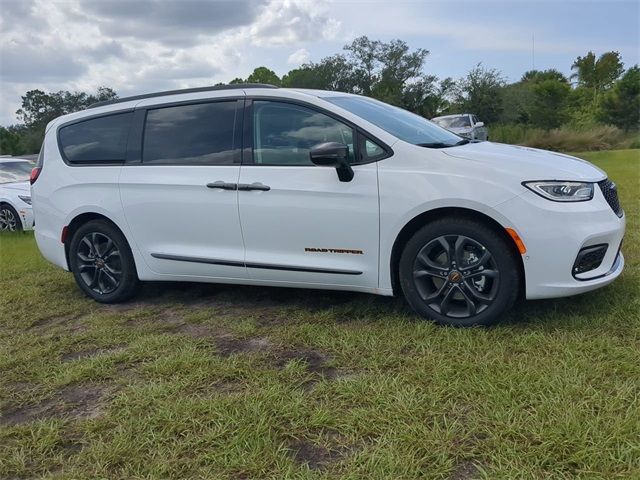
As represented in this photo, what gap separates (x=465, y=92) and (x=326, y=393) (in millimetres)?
39942

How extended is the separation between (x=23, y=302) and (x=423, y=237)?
386 centimetres

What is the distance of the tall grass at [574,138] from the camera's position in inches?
1028

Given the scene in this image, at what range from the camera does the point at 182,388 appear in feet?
10.7

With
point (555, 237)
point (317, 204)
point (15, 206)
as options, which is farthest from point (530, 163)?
point (15, 206)

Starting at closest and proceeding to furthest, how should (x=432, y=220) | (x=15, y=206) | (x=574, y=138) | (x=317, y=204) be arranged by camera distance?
1. (x=432, y=220)
2. (x=317, y=204)
3. (x=15, y=206)
4. (x=574, y=138)

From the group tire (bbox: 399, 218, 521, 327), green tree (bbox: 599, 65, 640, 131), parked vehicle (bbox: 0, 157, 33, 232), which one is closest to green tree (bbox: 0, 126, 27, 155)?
parked vehicle (bbox: 0, 157, 33, 232)

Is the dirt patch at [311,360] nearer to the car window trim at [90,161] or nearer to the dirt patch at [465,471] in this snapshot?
the dirt patch at [465,471]

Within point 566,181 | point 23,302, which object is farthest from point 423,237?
point 23,302

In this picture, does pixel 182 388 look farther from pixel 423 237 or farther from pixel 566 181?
pixel 566 181

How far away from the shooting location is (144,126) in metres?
4.92

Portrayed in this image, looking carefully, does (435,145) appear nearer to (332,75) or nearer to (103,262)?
(103,262)

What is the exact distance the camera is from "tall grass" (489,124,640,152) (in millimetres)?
26109

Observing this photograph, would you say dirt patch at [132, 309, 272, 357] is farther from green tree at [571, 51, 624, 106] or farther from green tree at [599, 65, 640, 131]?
green tree at [571, 51, 624, 106]

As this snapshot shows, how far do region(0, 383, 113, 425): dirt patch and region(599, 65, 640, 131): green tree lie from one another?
3496 cm
